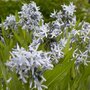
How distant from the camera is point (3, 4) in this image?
23.0 feet

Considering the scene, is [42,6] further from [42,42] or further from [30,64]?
[30,64]

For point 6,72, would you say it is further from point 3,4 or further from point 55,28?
point 3,4

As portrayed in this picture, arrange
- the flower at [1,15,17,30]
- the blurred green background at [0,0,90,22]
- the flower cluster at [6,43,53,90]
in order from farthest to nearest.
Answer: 1. the blurred green background at [0,0,90,22]
2. the flower at [1,15,17,30]
3. the flower cluster at [6,43,53,90]

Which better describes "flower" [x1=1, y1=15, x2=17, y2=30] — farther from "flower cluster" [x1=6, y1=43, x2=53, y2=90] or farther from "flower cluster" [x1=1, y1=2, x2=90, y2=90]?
"flower cluster" [x1=6, y1=43, x2=53, y2=90]

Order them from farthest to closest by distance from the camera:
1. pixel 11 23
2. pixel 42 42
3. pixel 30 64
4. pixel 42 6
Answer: pixel 42 6
pixel 11 23
pixel 42 42
pixel 30 64

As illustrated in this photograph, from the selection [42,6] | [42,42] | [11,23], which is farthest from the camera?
[42,6]

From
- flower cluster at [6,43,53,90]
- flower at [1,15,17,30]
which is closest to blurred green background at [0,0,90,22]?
flower at [1,15,17,30]

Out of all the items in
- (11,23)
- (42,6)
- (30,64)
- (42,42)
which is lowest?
(30,64)

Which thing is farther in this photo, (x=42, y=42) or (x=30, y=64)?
(x=42, y=42)

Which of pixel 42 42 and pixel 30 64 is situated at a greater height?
pixel 42 42

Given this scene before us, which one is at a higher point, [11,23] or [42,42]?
[11,23]

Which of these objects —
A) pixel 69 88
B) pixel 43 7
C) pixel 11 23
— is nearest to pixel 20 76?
pixel 69 88

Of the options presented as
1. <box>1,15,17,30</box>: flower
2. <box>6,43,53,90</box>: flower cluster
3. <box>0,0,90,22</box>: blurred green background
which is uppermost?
<box>0,0,90,22</box>: blurred green background

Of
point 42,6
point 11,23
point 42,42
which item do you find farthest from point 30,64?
point 42,6
